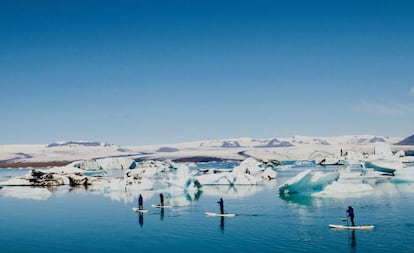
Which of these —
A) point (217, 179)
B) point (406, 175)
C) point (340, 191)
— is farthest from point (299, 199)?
point (217, 179)

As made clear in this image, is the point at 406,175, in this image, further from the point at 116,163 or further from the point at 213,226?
the point at 116,163

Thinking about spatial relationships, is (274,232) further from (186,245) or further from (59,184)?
(59,184)

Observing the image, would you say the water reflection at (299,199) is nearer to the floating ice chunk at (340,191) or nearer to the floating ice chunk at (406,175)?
the floating ice chunk at (340,191)

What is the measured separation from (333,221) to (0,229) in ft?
52.3

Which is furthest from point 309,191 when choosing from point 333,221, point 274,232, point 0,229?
point 0,229

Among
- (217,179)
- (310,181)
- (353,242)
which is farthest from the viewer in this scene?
(217,179)

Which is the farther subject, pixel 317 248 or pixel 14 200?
pixel 14 200

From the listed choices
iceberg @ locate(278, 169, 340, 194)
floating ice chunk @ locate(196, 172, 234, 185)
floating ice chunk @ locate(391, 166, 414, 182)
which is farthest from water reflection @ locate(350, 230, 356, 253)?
floating ice chunk @ locate(196, 172, 234, 185)

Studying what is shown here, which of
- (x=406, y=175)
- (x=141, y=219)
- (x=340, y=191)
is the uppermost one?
(x=406, y=175)

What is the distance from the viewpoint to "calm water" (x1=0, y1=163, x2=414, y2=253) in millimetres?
16784

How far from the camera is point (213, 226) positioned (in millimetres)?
21016

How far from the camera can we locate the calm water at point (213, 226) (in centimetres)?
1678

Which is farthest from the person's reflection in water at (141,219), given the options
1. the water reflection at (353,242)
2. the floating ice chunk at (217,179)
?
the floating ice chunk at (217,179)

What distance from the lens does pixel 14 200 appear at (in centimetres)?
3609
